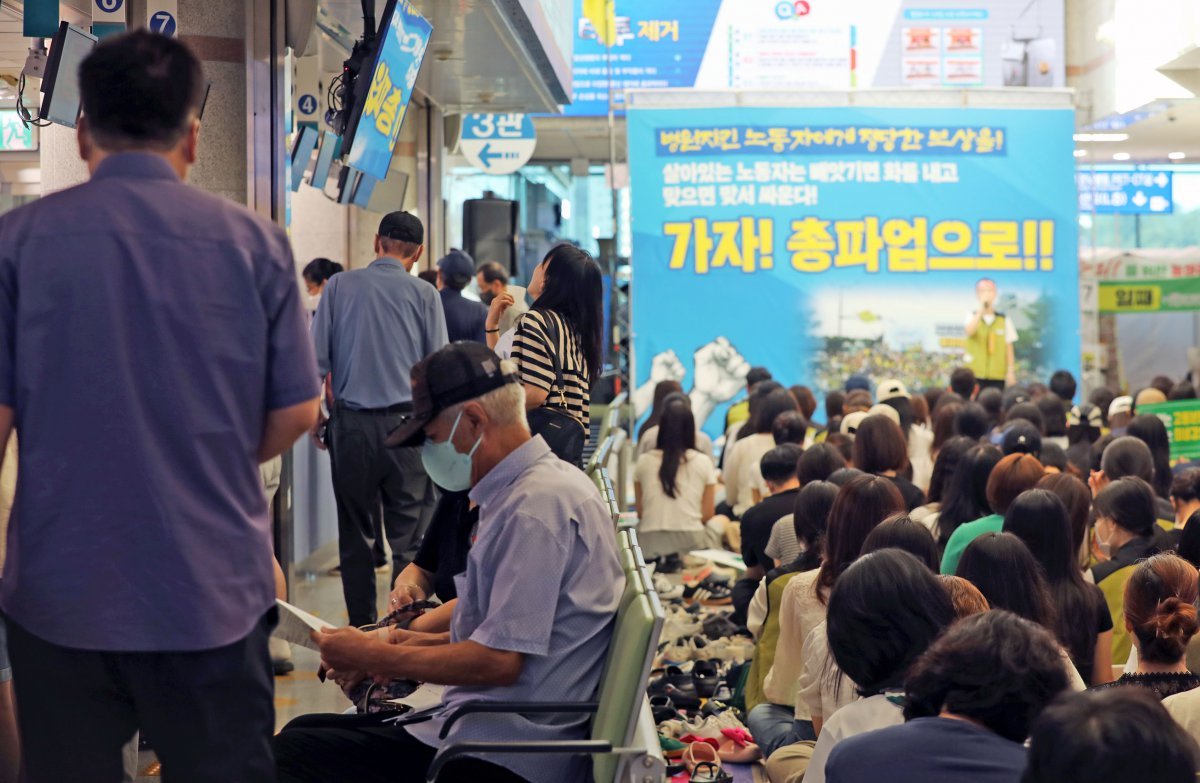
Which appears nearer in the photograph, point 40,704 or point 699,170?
point 40,704

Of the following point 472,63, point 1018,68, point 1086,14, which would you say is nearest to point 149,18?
point 472,63

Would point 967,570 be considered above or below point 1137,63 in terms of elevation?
below

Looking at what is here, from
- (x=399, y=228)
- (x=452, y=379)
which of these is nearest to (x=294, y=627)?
(x=452, y=379)

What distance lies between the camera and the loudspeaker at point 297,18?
5.41 meters

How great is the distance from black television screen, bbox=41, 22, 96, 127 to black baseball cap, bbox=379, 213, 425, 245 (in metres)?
1.59

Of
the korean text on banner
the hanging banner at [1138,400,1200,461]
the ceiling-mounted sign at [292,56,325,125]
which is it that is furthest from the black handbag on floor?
the hanging banner at [1138,400,1200,461]

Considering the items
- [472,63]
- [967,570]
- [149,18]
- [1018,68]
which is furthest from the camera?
[1018,68]

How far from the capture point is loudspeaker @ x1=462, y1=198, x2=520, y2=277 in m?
11.9

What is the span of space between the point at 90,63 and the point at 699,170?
11456 mm

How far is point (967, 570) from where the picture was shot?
11.2 ft

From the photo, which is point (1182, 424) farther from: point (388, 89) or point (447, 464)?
point (447, 464)

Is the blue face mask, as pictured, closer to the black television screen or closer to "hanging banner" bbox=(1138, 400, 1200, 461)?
the black television screen

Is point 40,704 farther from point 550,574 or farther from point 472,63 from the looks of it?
point 472,63

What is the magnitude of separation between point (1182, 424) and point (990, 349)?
16.6ft
